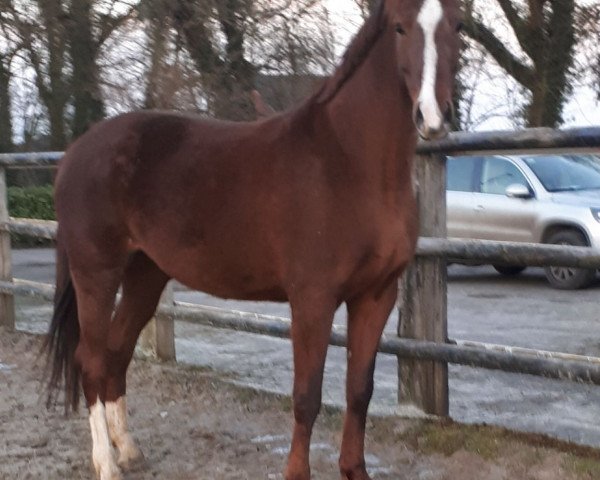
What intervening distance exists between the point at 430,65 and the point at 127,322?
81.8 inches

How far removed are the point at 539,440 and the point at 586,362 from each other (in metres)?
0.44

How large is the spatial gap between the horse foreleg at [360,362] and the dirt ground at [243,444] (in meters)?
0.24

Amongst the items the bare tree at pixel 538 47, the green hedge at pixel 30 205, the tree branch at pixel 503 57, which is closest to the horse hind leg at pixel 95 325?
the bare tree at pixel 538 47

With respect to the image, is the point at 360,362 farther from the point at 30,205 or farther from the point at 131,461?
the point at 30,205

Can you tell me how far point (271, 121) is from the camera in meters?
3.12

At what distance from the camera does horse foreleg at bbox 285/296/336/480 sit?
107 inches

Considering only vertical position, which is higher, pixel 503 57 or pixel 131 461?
pixel 503 57

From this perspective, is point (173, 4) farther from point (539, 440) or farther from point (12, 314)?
point (539, 440)

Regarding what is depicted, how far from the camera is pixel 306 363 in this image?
2.79m

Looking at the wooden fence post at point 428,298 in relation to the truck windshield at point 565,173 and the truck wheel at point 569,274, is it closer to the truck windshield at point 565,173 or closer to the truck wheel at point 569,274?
the truck wheel at point 569,274

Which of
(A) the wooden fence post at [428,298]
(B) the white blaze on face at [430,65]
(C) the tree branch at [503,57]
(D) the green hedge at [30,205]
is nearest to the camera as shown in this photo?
(B) the white blaze on face at [430,65]

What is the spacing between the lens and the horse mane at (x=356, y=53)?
265 cm

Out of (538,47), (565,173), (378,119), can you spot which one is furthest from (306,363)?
(538,47)

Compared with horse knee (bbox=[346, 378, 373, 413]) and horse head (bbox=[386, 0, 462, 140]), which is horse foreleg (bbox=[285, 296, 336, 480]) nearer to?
horse knee (bbox=[346, 378, 373, 413])
